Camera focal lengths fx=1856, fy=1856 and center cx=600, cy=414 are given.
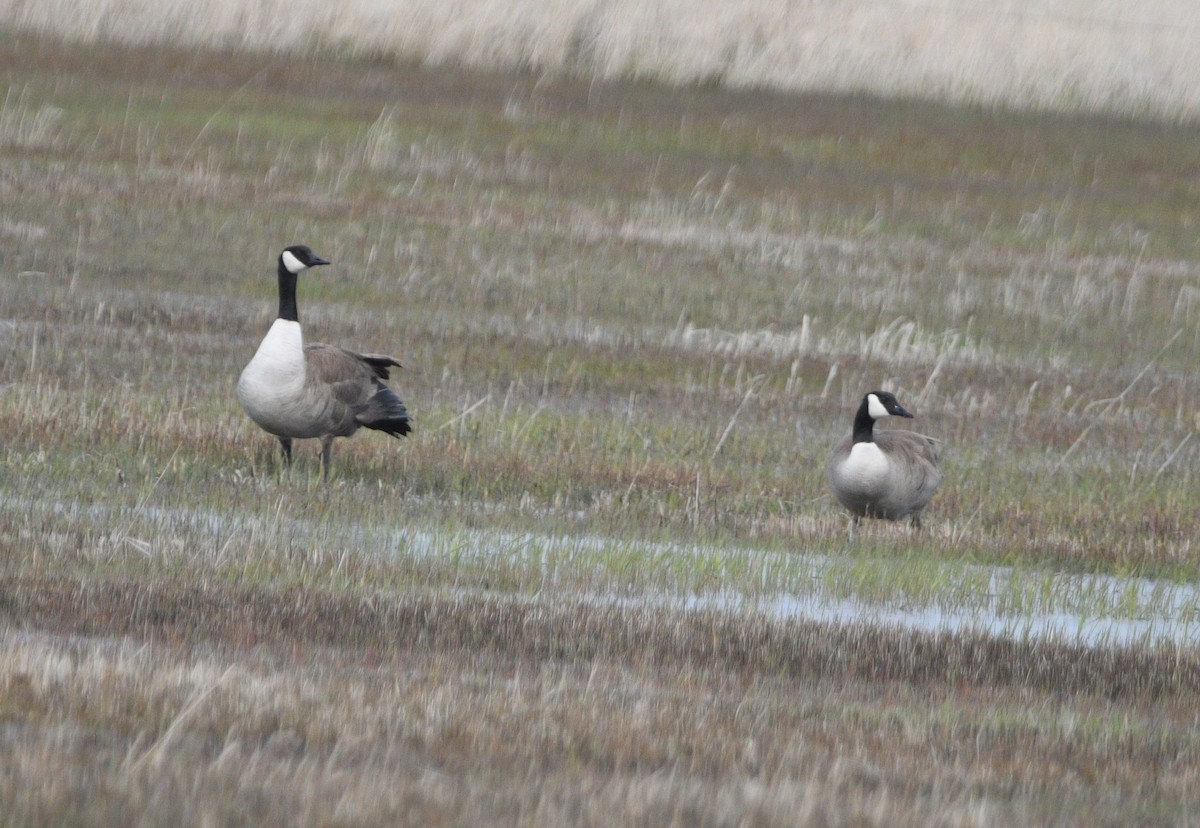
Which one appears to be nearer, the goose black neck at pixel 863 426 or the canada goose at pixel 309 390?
the canada goose at pixel 309 390

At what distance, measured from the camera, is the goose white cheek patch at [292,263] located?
497 inches

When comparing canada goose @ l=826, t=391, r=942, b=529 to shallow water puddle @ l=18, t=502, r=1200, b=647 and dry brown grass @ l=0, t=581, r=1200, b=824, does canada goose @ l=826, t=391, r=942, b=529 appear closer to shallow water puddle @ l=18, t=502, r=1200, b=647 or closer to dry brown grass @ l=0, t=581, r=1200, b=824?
shallow water puddle @ l=18, t=502, r=1200, b=647

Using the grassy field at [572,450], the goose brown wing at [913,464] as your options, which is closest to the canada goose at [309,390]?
the grassy field at [572,450]

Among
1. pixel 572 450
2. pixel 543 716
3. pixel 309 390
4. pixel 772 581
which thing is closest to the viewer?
pixel 543 716

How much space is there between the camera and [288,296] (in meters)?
12.1

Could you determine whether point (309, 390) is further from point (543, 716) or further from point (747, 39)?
point (747, 39)

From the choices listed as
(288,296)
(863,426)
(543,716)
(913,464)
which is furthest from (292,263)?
(543,716)

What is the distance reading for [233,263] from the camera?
22094 millimetres

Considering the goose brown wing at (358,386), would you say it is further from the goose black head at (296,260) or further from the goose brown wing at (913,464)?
the goose brown wing at (913,464)

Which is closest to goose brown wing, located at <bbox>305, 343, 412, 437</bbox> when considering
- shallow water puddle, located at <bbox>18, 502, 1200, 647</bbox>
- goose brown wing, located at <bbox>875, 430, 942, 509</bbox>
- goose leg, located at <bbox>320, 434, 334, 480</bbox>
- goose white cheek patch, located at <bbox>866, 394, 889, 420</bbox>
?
goose leg, located at <bbox>320, 434, 334, 480</bbox>

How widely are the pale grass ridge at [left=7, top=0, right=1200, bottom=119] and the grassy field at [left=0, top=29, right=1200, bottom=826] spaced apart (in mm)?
931

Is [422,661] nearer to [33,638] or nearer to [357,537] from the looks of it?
[33,638]

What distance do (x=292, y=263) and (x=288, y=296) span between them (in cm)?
58

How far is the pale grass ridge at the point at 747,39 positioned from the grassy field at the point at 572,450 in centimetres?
93
